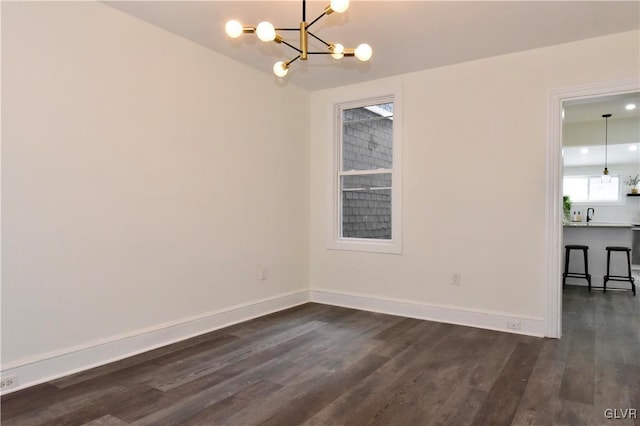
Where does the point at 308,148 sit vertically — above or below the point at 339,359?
above

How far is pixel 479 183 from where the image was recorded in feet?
12.7

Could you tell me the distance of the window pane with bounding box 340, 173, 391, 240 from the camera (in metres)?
4.56

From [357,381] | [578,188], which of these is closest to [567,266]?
[357,381]

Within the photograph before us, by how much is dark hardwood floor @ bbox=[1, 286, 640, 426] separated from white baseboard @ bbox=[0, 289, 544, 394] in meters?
0.10

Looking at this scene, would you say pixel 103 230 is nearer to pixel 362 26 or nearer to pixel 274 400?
pixel 274 400

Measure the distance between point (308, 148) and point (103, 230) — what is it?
2.70m

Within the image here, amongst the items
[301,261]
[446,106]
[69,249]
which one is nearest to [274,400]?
[69,249]

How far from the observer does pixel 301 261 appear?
4848mm

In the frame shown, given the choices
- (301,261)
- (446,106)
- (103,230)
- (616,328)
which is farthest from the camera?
(301,261)

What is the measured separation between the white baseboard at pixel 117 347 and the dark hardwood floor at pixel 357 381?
89mm

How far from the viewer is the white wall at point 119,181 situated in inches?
96.8

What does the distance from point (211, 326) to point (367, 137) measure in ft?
9.09

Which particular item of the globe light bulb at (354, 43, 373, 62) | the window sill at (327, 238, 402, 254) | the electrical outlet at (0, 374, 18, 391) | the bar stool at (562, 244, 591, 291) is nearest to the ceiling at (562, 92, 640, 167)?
the bar stool at (562, 244, 591, 291)

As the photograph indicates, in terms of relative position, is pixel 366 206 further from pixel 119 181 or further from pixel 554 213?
pixel 119 181
